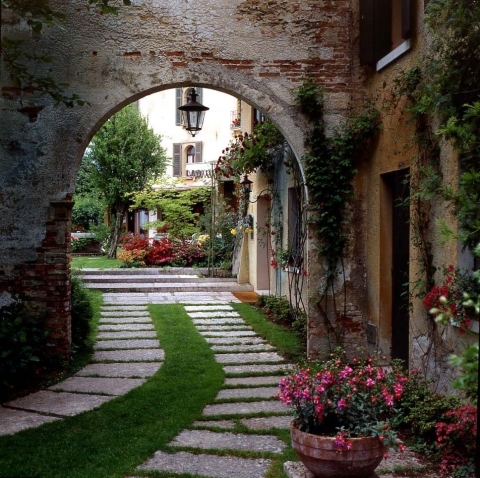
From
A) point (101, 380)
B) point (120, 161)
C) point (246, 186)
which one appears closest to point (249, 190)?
point (246, 186)

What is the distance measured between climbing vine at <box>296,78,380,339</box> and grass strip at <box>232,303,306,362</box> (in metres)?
0.80

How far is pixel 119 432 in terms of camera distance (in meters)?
4.89

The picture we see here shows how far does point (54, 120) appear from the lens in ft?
23.3

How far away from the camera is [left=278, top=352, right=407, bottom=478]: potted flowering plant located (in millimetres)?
3488

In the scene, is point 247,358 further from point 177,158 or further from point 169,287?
point 177,158

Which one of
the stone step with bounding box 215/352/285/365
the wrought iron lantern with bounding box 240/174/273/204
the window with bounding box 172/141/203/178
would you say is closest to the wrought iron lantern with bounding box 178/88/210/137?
the wrought iron lantern with bounding box 240/174/273/204

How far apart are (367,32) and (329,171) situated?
1.59 m

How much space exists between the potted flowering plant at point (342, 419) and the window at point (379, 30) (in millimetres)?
4085

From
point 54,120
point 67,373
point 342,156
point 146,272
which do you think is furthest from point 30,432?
point 146,272

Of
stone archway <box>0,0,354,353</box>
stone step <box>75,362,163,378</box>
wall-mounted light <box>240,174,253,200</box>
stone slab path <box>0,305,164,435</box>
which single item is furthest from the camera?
wall-mounted light <box>240,174,253,200</box>

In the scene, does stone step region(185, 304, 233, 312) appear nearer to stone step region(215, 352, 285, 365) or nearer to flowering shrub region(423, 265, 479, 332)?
stone step region(215, 352, 285, 365)

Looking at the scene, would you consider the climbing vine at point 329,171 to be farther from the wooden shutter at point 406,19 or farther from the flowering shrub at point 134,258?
the flowering shrub at point 134,258

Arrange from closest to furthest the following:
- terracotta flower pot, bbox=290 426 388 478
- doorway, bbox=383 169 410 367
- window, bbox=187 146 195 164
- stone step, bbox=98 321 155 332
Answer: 1. terracotta flower pot, bbox=290 426 388 478
2. doorway, bbox=383 169 410 367
3. stone step, bbox=98 321 155 332
4. window, bbox=187 146 195 164

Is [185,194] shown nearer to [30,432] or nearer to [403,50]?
[403,50]
